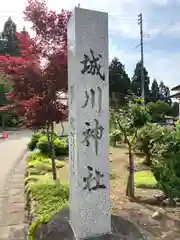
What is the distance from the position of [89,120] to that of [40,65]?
9.52 feet

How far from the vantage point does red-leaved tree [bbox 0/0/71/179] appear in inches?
204

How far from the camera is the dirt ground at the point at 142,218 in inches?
137

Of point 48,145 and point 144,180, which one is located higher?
point 48,145

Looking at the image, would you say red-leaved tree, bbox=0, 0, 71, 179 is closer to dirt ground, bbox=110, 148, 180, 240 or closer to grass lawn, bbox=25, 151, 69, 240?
grass lawn, bbox=25, 151, 69, 240

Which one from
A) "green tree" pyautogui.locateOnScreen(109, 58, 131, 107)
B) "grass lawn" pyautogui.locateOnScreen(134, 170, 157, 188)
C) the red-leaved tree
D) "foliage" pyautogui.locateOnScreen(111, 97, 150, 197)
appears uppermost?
"green tree" pyautogui.locateOnScreen(109, 58, 131, 107)

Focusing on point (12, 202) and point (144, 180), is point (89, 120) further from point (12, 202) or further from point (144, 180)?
point (144, 180)

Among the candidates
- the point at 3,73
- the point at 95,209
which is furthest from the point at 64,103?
the point at 95,209

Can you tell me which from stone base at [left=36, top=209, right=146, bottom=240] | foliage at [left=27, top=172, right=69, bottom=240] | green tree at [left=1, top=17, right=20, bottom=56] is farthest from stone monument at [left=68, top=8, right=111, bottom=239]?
green tree at [left=1, top=17, right=20, bottom=56]

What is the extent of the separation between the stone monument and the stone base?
0.19 metres

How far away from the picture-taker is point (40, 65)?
17.4ft

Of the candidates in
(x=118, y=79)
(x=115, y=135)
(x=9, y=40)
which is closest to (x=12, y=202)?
(x=115, y=135)

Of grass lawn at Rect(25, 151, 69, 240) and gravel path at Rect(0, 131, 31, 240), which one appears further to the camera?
gravel path at Rect(0, 131, 31, 240)

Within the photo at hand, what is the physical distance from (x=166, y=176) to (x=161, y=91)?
1559 inches

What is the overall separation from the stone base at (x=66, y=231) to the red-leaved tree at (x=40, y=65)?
2.39 metres
